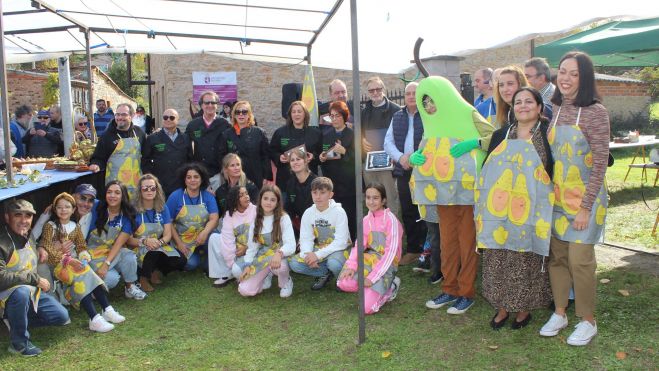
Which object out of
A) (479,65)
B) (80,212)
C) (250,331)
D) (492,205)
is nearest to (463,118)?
(492,205)

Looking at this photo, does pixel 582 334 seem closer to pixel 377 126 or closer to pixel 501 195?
pixel 501 195

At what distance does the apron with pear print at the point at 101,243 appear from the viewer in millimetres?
4992

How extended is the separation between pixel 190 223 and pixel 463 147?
284 cm

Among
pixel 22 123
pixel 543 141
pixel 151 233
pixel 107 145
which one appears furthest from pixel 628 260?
pixel 22 123

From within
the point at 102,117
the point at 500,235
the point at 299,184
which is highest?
the point at 102,117

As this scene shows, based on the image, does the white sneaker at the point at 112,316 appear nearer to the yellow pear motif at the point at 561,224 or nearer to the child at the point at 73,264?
the child at the point at 73,264

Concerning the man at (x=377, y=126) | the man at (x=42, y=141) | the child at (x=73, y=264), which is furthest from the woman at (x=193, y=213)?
the man at (x=42, y=141)

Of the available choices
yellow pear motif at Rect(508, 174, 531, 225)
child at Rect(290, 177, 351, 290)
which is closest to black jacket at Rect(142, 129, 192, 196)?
child at Rect(290, 177, 351, 290)

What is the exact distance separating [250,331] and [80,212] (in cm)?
187

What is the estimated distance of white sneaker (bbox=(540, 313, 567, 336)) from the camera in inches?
153

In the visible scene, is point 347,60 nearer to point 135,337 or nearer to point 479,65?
point 135,337

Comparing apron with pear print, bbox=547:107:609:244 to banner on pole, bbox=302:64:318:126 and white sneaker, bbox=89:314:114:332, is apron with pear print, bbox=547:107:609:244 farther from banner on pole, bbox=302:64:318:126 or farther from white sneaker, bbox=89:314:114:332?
banner on pole, bbox=302:64:318:126

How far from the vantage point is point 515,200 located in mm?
3734

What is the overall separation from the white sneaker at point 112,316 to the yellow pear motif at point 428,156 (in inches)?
99.7
